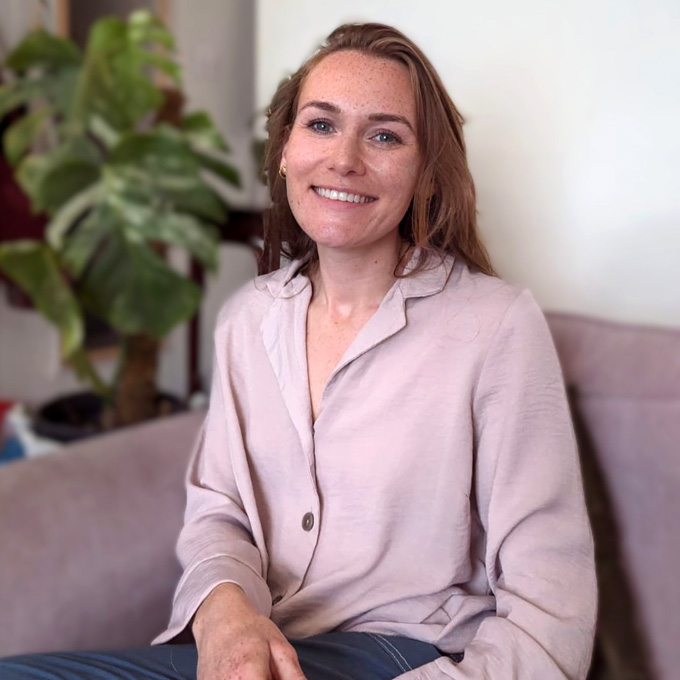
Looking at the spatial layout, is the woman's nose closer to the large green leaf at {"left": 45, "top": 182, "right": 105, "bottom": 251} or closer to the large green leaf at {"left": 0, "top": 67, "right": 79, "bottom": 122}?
the large green leaf at {"left": 45, "top": 182, "right": 105, "bottom": 251}

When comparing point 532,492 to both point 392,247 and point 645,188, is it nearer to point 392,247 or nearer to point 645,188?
point 392,247

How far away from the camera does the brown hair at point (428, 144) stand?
53 centimetres

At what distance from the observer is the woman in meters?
0.53

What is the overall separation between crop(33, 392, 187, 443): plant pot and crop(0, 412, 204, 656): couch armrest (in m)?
0.58

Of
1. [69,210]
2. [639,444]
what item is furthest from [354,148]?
[69,210]

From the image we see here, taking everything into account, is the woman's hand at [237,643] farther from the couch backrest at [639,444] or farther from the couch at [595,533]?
the couch backrest at [639,444]

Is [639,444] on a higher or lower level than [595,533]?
higher

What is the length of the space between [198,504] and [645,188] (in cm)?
53

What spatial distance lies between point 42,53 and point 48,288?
43 centimetres

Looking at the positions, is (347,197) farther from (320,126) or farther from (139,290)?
(139,290)

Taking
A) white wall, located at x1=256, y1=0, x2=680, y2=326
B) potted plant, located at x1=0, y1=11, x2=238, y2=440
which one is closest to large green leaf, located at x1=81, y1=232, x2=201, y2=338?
potted plant, located at x1=0, y1=11, x2=238, y2=440

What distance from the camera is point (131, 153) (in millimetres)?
1281

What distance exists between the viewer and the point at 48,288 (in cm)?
132

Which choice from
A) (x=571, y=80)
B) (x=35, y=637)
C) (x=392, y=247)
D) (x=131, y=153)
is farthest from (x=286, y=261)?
(x=131, y=153)
